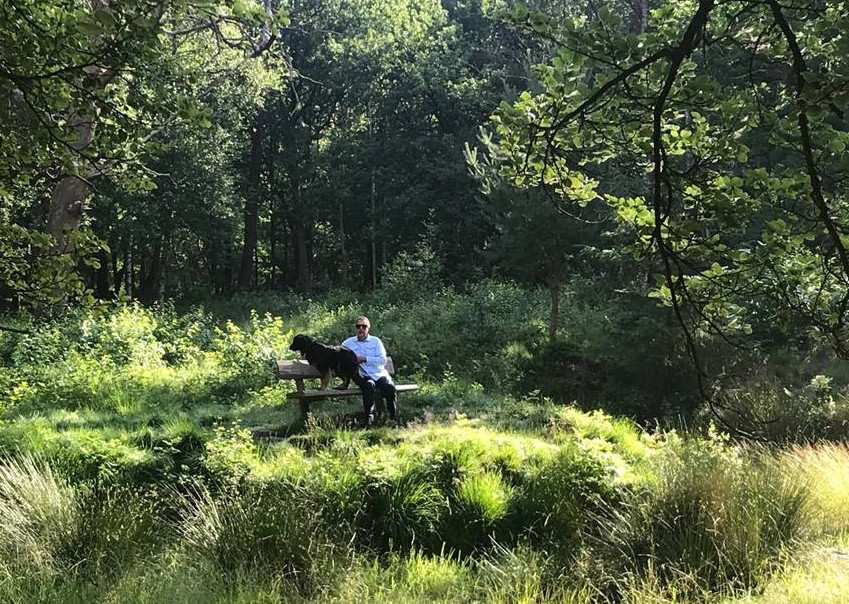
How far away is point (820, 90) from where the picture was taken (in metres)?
1.78

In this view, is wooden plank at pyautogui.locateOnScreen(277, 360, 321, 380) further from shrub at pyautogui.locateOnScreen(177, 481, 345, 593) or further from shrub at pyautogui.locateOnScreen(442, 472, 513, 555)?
shrub at pyautogui.locateOnScreen(442, 472, 513, 555)

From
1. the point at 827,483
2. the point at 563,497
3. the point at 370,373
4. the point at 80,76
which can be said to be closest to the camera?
the point at 80,76

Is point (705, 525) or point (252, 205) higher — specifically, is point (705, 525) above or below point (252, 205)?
below

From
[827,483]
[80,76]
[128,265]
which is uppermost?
[128,265]

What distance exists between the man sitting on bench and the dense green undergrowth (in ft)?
1.15

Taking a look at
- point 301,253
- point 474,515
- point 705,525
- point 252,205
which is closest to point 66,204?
point 474,515

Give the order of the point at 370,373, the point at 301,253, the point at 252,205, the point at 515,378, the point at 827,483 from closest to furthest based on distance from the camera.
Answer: the point at 827,483 < the point at 370,373 < the point at 515,378 < the point at 252,205 < the point at 301,253

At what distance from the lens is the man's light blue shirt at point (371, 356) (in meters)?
7.90

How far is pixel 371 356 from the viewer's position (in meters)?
8.03

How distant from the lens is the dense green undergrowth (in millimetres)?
4438

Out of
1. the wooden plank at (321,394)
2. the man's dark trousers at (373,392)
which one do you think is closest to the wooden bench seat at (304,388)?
the wooden plank at (321,394)

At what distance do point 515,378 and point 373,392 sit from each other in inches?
213

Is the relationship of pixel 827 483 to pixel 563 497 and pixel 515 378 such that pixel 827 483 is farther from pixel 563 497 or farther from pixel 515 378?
pixel 515 378

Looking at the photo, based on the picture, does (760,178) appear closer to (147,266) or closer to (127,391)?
(127,391)
